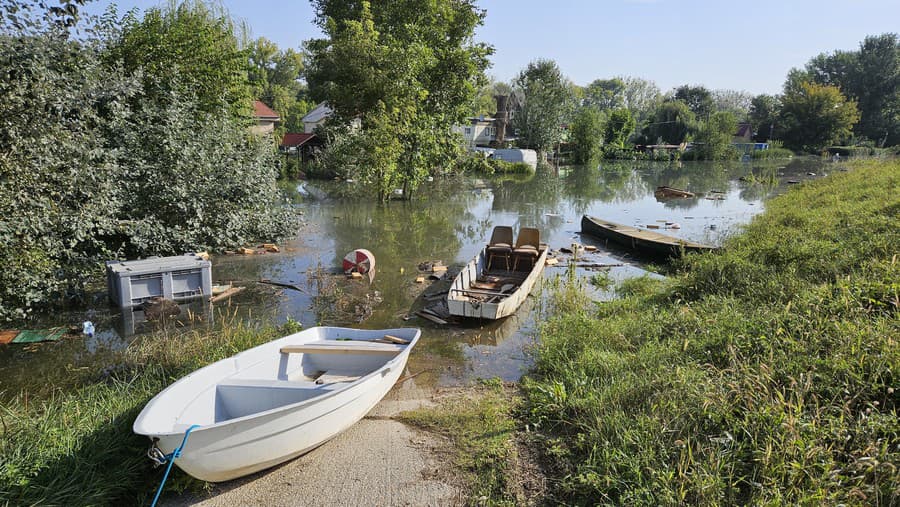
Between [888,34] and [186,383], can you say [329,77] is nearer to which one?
[186,383]

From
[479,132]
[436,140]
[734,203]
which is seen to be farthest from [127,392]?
[479,132]

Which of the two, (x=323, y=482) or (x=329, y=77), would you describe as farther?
(x=329, y=77)

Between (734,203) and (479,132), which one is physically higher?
(479,132)

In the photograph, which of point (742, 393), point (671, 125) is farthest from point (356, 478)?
point (671, 125)

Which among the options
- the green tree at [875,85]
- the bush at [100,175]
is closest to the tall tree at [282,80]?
the bush at [100,175]

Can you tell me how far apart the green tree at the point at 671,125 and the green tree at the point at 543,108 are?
23.8 m

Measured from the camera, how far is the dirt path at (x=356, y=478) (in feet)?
14.5

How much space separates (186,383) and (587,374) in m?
4.43

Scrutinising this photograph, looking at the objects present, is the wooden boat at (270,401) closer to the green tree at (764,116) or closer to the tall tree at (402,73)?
the tall tree at (402,73)

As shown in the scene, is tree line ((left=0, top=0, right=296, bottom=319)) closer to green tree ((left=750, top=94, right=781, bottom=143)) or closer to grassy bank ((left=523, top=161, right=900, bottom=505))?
grassy bank ((left=523, top=161, right=900, bottom=505))

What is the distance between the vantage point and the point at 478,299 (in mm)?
9922

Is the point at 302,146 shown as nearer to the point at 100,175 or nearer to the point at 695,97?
the point at 100,175

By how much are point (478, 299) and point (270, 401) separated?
17.9 feet

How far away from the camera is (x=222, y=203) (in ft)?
41.7
